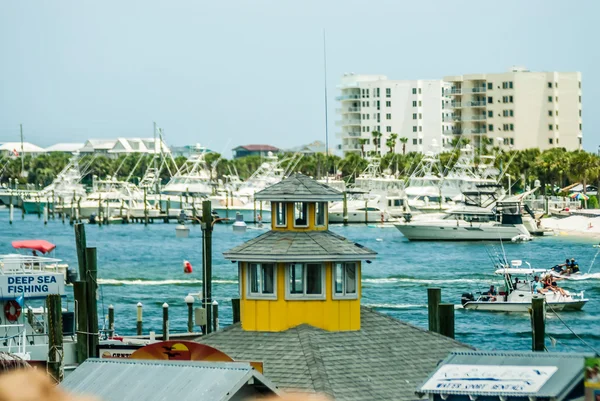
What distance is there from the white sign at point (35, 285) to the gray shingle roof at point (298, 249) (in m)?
9.62

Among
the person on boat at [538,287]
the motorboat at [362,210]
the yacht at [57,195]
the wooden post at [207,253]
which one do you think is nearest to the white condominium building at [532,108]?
the motorboat at [362,210]

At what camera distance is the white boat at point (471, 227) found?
11731 cm

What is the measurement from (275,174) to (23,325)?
498 feet

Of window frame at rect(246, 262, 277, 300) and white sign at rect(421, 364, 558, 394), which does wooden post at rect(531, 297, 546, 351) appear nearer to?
window frame at rect(246, 262, 277, 300)

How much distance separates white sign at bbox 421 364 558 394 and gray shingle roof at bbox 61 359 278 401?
282 cm

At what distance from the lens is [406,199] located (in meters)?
158

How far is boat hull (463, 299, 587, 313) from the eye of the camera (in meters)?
61.2

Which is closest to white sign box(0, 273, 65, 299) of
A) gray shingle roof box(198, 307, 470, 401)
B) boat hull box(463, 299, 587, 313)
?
gray shingle roof box(198, 307, 470, 401)

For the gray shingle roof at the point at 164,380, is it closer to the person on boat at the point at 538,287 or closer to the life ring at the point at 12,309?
the life ring at the point at 12,309

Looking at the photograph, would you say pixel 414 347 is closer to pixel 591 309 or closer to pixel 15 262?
pixel 15 262

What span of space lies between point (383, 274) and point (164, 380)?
67067mm

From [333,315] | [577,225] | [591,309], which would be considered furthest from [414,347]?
[577,225]

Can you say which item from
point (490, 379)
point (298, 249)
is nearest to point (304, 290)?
point (298, 249)

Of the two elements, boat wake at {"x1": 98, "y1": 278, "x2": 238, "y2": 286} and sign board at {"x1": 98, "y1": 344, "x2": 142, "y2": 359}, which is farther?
boat wake at {"x1": 98, "y1": 278, "x2": 238, "y2": 286}
